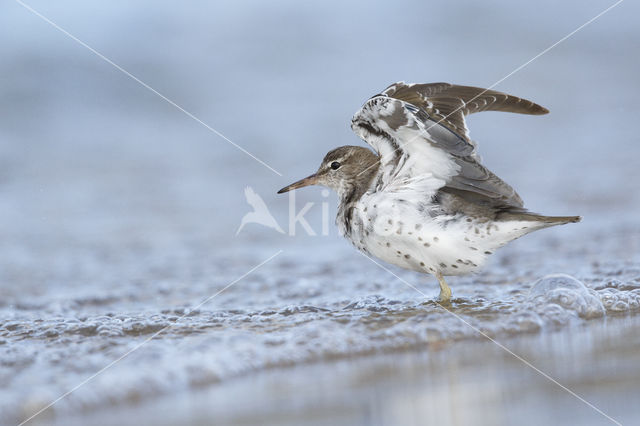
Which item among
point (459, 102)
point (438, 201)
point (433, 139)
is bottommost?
point (438, 201)

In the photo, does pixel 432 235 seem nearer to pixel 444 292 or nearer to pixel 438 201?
pixel 438 201

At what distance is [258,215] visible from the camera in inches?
313

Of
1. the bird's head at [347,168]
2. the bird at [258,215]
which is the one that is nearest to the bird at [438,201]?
the bird's head at [347,168]

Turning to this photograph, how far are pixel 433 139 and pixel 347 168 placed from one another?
128 centimetres

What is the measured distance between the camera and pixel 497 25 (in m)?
12.9

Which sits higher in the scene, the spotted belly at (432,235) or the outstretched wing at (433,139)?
the outstretched wing at (433,139)

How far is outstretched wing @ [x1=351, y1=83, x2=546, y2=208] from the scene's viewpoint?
4.49m

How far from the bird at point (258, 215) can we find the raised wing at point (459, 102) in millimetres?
2837

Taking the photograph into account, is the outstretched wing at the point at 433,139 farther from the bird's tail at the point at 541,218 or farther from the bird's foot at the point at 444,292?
the bird's foot at the point at 444,292

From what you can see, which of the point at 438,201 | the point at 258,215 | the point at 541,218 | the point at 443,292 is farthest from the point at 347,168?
the point at 258,215

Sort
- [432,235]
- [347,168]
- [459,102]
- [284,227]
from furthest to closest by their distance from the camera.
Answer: [284,227]
[347,168]
[459,102]
[432,235]

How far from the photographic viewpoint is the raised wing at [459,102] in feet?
16.1

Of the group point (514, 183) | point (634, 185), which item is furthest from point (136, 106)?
point (634, 185)

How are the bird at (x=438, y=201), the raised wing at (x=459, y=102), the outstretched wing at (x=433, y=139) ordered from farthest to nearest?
the raised wing at (x=459, y=102) < the bird at (x=438, y=201) < the outstretched wing at (x=433, y=139)
